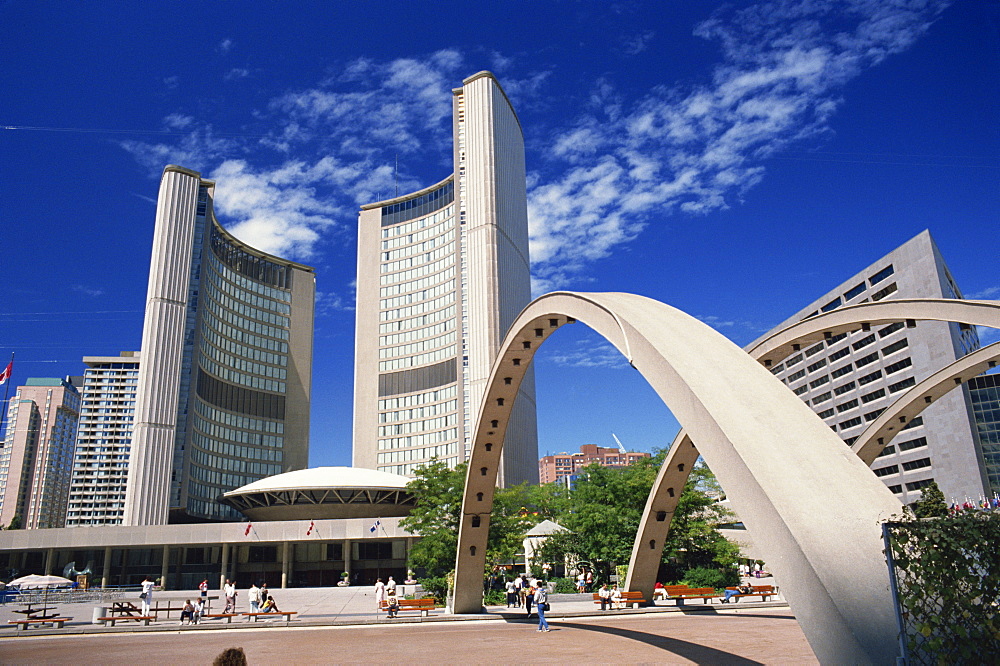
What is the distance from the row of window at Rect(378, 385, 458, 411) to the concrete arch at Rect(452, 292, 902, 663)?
311ft

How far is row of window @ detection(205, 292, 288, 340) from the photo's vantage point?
4146 inches

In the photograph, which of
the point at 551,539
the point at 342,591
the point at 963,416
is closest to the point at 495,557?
the point at 551,539

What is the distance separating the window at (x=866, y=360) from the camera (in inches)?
3515

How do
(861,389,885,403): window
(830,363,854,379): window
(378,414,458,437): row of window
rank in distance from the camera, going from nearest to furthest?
(861,389,885,403): window → (830,363,854,379): window → (378,414,458,437): row of window

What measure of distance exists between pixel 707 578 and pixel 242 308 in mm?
97215

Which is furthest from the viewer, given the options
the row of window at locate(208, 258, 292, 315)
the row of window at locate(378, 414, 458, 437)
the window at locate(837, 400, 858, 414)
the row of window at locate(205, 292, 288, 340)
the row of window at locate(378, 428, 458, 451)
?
the row of window at locate(208, 258, 292, 315)

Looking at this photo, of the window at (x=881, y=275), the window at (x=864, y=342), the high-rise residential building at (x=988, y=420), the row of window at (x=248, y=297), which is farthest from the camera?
the row of window at (x=248, y=297)

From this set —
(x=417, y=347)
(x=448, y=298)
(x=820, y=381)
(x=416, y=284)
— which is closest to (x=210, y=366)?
(x=417, y=347)

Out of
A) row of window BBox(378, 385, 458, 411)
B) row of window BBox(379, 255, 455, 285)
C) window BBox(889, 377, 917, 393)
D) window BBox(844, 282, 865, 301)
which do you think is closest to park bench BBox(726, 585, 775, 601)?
window BBox(889, 377, 917, 393)

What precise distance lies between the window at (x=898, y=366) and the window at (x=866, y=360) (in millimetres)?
2836

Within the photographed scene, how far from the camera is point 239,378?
113 meters

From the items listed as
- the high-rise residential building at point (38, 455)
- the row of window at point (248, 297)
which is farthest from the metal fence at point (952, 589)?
the high-rise residential building at point (38, 455)

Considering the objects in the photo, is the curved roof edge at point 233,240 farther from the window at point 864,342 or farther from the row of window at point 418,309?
the window at point 864,342

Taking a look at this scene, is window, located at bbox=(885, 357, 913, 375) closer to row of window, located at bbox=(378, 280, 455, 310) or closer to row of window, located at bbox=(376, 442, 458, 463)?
row of window, located at bbox=(376, 442, 458, 463)
